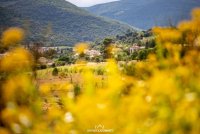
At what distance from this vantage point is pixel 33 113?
305cm

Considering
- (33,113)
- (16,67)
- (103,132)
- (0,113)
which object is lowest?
(0,113)

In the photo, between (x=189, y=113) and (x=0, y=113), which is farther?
(x=0, y=113)

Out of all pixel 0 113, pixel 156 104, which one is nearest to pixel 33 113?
pixel 156 104

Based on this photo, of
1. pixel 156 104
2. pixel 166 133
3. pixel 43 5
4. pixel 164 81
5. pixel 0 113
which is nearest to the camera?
pixel 166 133

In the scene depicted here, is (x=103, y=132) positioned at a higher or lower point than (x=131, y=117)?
lower

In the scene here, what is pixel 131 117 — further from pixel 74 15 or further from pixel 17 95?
pixel 74 15

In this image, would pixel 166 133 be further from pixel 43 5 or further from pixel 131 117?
pixel 43 5

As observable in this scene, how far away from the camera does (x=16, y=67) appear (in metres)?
3.81

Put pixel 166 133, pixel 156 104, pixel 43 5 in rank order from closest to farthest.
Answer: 1. pixel 166 133
2. pixel 156 104
3. pixel 43 5

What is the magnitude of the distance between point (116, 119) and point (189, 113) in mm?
553

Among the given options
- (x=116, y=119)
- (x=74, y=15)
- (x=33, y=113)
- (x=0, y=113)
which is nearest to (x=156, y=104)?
(x=116, y=119)

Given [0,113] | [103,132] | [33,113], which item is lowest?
[0,113]

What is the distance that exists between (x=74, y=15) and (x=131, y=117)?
115025 mm

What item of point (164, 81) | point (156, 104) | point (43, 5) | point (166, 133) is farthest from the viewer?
point (43, 5)
